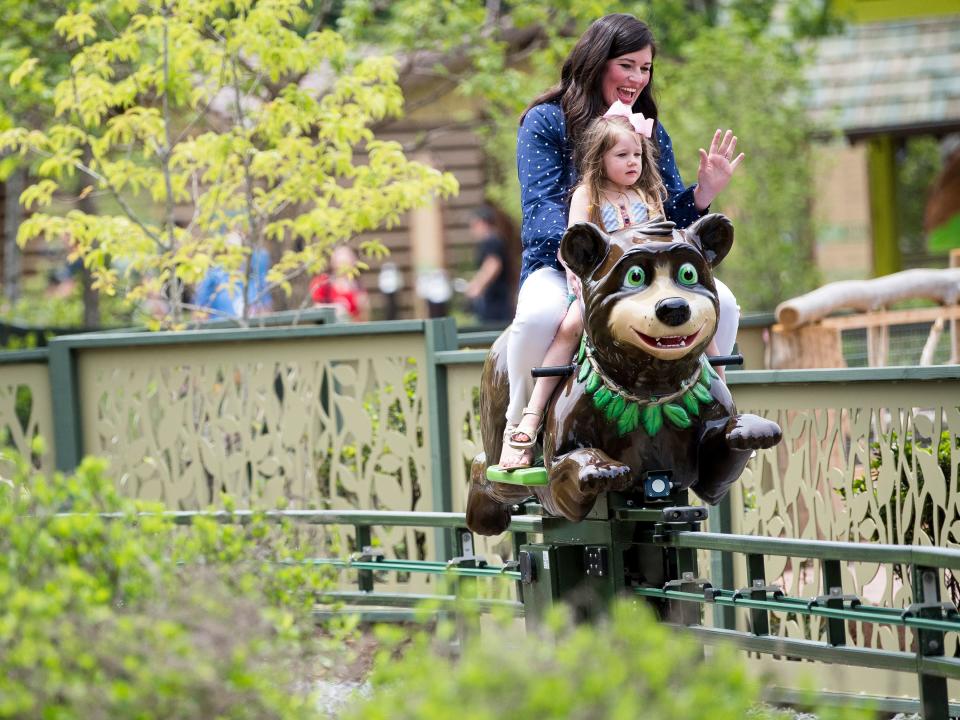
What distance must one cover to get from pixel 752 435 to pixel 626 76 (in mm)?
1287

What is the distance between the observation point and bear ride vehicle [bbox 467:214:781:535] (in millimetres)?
4207

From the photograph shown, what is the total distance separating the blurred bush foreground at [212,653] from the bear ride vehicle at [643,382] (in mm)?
1128

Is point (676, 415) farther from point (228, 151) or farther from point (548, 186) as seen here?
point (228, 151)

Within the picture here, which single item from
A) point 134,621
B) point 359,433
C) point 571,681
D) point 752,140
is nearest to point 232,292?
point 359,433

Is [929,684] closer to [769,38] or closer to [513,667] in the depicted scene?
[513,667]

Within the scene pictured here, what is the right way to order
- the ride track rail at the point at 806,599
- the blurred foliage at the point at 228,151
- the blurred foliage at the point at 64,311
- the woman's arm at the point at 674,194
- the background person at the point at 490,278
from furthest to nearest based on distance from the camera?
the blurred foliage at the point at 64,311 → the background person at the point at 490,278 → the blurred foliage at the point at 228,151 → the woman's arm at the point at 674,194 → the ride track rail at the point at 806,599

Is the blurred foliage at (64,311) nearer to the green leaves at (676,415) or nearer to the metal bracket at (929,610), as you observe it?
the green leaves at (676,415)

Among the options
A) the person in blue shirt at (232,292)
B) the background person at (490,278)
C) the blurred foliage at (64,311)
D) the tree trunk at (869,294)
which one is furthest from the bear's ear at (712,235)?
the blurred foliage at (64,311)

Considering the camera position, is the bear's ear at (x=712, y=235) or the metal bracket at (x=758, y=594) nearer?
the bear's ear at (x=712, y=235)

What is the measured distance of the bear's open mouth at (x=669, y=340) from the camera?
4195mm

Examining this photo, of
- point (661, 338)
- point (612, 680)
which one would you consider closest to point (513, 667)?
point (612, 680)

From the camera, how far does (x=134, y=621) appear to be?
284 centimetres

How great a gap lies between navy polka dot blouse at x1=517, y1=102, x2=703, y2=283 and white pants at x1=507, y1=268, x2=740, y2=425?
11 centimetres

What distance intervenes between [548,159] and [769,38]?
38.2ft
